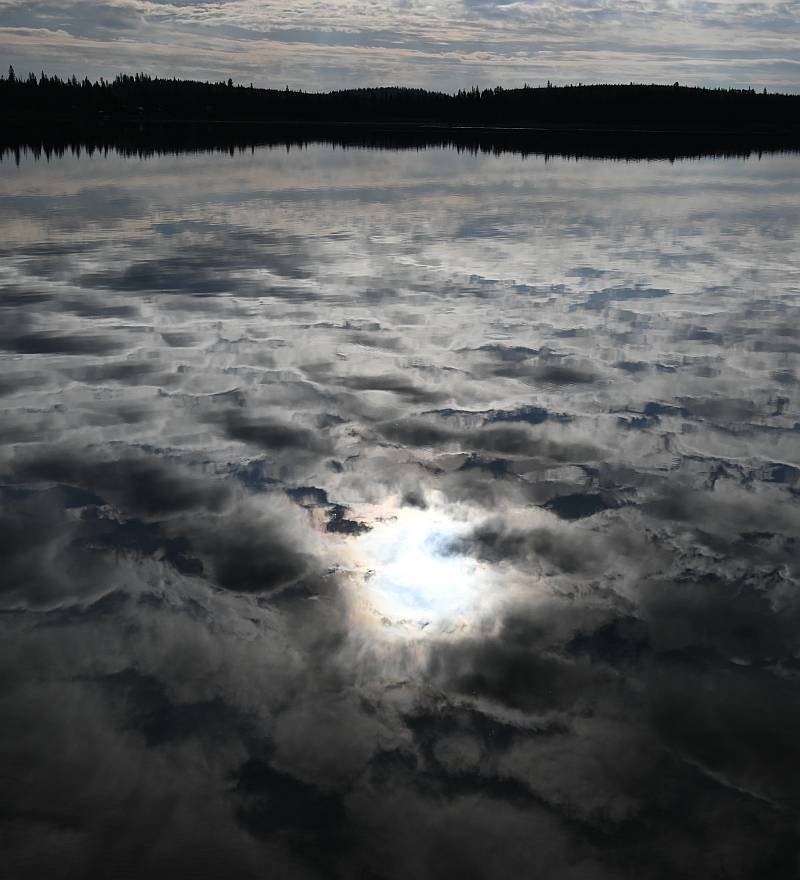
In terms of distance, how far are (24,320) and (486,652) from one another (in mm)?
11132

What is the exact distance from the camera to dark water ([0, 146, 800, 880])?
4.17m

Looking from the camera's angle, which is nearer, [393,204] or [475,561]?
[475,561]

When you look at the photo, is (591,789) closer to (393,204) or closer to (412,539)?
(412,539)

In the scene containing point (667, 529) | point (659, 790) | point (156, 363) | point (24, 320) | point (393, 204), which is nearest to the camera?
point (659, 790)

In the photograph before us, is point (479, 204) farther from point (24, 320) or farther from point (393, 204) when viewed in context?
point (24, 320)

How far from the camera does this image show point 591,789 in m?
4.39

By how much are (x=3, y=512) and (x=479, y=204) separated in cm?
2779

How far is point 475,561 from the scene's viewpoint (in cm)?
648

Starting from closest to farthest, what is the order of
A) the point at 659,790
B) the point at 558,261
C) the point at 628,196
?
the point at 659,790 < the point at 558,261 < the point at 628,196

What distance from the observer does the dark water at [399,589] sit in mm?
4168

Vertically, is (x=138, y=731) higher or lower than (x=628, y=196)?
lower

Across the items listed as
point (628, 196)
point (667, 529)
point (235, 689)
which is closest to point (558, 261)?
point (667, 529)

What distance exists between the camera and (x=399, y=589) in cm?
608

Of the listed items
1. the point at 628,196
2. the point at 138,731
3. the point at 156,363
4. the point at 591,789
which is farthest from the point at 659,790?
the point at 628,196
